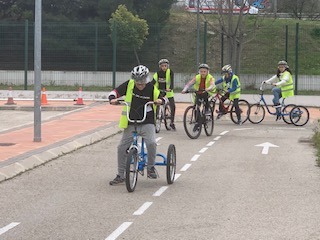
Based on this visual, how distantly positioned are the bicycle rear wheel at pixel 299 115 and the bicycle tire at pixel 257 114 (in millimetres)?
911

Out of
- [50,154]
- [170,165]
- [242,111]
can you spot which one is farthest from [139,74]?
[242,111]

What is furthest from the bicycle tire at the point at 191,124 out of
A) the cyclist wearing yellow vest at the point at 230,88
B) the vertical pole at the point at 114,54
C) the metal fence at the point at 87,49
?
the vertical pole at the point at 114,54

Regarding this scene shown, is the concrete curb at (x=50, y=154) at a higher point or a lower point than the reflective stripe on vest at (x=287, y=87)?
lower

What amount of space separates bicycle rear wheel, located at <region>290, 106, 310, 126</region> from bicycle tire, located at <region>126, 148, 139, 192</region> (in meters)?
12.0

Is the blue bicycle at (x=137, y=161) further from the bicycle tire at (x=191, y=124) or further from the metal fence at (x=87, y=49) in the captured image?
the metal fence at (x=87, y=49)

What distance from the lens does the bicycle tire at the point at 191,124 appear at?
17938 mm

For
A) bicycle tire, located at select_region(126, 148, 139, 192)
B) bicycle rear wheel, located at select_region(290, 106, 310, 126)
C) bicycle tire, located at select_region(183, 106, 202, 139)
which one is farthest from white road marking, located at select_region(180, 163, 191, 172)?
bicycle rear wheel, located at select_region(290, 106, 310, 126)

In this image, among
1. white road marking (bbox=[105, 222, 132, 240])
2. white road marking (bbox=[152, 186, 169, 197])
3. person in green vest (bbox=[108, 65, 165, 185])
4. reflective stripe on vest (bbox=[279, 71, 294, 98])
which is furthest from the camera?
reflective stripe on vest (bbox=[279, 71, 294, 98])

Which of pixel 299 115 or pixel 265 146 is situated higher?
pixel 299 115

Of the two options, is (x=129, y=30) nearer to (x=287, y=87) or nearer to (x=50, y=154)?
(x=287, y=87)

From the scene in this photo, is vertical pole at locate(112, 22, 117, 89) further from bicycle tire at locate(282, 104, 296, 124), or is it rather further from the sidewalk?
bicycle tire at locate(282, 104, 296, 124)

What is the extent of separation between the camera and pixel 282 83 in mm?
21953

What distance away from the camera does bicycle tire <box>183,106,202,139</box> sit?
706 inches

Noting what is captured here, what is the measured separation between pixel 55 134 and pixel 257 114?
7369 mm
